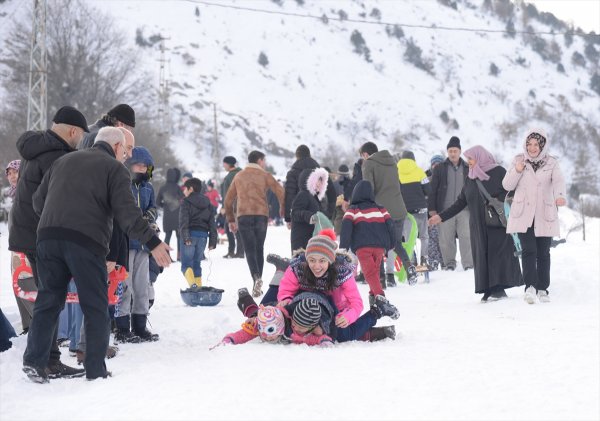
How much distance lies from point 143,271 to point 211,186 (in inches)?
539

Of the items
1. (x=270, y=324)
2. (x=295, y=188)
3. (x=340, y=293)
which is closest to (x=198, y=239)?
(x=295, y=188)

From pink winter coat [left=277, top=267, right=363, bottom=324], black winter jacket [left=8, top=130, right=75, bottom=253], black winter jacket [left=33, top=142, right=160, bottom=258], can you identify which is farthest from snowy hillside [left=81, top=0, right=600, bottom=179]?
black winter jacket [left=33, top=142, right=160, bottom=258]

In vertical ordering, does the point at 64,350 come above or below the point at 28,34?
below

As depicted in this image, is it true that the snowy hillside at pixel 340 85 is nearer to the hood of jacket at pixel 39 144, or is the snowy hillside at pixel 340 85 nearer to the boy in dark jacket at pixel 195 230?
the boy in dark jacket at pixel 195 230

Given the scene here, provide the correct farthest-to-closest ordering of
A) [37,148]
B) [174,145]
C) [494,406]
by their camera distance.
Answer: [174,145] → [37,148] → [494,406]

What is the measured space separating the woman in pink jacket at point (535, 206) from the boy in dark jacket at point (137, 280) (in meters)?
4.20

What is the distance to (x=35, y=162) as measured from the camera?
563 centimetres

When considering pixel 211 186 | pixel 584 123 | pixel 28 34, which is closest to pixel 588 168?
pixel 584 123

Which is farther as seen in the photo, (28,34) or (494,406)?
(28,34)

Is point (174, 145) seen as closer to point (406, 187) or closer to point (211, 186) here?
point (211, 186)

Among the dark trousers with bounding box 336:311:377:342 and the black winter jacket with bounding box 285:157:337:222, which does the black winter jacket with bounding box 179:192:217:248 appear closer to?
the black winter jacket with bounding box 285:157:337:222

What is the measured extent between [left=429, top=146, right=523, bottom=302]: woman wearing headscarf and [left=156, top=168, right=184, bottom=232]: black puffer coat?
8637 mm

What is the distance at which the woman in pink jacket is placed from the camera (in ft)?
29.3

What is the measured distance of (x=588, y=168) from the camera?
102 metres
